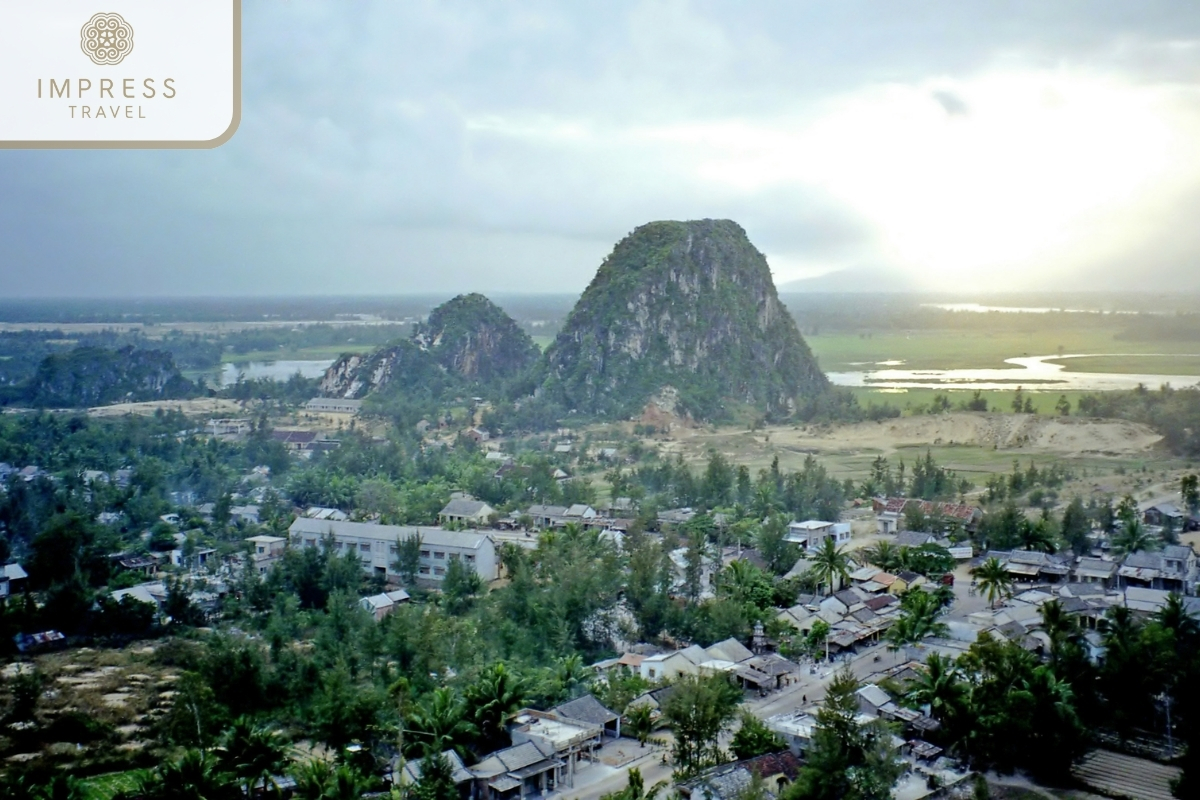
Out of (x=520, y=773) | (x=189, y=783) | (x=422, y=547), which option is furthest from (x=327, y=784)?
(x=422, y=547)

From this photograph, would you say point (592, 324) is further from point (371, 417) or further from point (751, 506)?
point (751, 506)

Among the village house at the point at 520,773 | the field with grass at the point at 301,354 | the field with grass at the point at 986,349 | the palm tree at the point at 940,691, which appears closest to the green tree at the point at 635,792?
the village house at the point at 520,773

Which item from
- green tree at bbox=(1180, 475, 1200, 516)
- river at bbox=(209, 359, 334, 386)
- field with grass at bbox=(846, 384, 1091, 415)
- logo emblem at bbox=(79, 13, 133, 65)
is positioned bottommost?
green tree at bbox=(1180, 475, 1200, 516)

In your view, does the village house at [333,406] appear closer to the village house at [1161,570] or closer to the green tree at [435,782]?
the village house at [1161,570]

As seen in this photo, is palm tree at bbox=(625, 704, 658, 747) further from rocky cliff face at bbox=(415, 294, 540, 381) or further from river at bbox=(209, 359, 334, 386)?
rocky cliff face at bbox=(415, 294, 540, 381)

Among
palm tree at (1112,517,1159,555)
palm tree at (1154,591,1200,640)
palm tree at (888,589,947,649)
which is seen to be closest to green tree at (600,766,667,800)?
palm tree at (888,589,947,649)

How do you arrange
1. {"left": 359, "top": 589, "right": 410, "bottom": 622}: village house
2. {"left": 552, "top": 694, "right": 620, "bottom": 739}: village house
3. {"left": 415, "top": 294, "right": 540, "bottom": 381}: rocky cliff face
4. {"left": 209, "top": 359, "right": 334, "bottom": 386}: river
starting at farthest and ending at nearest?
{"left": 415, "top": 294, "right": 540, "bottom": 381}: rocky cliff face → {"left": 209, "top": 359, "right": 334, "bottom": 386}: river → {"left": 359, "top": 589, "right": 410, "bottom": 622}: village house → {"left": 552, "top": 694, "right": 620, "bottom": 739}: village house
